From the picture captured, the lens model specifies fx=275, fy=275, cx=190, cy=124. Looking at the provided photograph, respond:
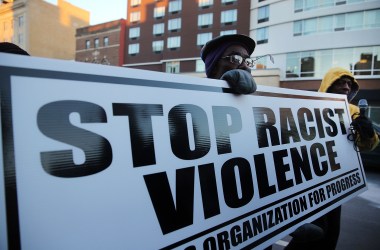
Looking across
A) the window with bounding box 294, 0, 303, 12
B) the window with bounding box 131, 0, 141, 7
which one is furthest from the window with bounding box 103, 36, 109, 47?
the window with bounding box 294, 0, 303, 12

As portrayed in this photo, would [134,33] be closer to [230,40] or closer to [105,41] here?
[105,41]

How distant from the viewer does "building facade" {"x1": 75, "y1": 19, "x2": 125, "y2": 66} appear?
40531 millimetres

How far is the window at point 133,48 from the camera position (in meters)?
39.1

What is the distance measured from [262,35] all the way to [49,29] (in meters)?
35.3

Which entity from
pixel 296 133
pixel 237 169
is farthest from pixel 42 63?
pixel 296 133

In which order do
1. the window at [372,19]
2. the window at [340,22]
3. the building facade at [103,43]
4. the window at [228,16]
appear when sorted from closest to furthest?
the window at [372,19], the window at [340,22], the window at [228,16], the building facade at [103,43]

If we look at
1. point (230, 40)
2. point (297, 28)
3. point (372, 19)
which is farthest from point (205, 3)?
point (230, 40)

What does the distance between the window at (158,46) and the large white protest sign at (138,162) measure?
122 ft

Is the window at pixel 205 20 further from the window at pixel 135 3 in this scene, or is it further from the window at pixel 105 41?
the window at pixel 105 41

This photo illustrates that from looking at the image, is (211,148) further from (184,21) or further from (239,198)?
(184,21)

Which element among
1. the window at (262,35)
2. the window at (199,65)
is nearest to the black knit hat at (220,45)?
the window at (262,35)

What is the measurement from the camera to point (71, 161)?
70cm

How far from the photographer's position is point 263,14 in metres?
28.0

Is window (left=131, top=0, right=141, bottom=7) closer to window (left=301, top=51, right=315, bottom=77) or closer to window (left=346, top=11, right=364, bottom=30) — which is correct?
window (left=301, top=51, right=315, bottom=77)
